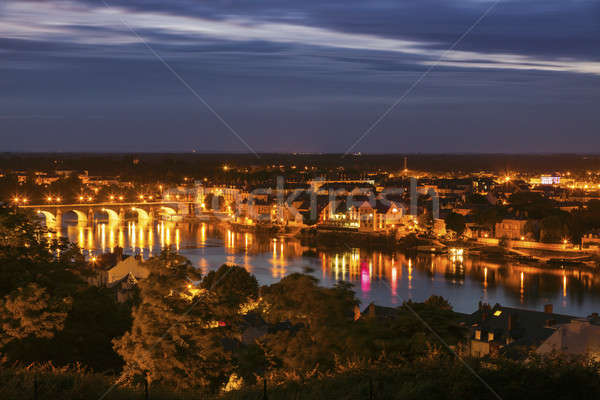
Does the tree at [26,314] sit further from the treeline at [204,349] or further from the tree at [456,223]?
the tree at [456,223]

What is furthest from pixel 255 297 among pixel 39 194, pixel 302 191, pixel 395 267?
pixel 39 194

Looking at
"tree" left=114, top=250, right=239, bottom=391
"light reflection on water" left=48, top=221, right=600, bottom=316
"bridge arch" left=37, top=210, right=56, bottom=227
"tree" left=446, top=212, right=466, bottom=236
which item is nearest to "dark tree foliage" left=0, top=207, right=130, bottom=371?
"tree" left=114, top=250, right=239, bottom=391

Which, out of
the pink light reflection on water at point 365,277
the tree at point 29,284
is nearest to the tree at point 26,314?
the tree at point 29,284

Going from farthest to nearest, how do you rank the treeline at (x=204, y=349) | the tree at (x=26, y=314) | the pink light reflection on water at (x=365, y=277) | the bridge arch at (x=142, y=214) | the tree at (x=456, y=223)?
the bridge arch at (x=142, y=214) < the tree at (x=456, y=223) < the pink light reflection on water at (x=365, y=277) < the tree at (x=26, y=314) < the treeline at (x=204, y=349)

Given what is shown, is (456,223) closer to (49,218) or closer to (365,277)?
(365,277)

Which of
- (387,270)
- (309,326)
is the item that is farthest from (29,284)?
(387,270)

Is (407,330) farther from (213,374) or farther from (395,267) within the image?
(395,267)
